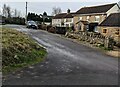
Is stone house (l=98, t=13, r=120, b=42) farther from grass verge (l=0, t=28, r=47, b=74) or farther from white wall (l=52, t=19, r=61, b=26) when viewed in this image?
white wall (l=52, t=19, r=61, b=26)

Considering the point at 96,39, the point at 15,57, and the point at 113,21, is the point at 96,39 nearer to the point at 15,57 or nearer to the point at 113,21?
the point at 113,21

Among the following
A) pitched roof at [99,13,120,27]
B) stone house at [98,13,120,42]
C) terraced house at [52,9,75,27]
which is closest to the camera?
stone house at [98,13,120,42]

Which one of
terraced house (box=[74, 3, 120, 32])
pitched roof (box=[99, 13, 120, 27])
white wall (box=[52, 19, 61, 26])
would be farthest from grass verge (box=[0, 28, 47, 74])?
white wall (box=[52, 19, 61, 26])

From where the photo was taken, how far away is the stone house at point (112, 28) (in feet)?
118

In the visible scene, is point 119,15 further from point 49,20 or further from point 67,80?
point 49,20

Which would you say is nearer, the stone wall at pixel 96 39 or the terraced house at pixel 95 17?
the stone wall at pixel 96 39

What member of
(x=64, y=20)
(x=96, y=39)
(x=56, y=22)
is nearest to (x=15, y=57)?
(x=96, y=39)

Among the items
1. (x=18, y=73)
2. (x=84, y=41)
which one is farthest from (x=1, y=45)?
(x=84, y=41)

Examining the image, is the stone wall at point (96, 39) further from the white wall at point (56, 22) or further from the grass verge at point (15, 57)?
the white wall at point (56, 22)

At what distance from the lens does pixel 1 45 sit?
59.6 ft

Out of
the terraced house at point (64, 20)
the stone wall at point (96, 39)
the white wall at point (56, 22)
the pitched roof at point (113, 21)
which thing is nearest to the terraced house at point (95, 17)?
the pitched roof at point (113, 21)

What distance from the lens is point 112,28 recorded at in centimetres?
3744

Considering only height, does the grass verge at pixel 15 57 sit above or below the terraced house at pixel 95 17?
below

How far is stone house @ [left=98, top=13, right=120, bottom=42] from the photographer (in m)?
35.8
